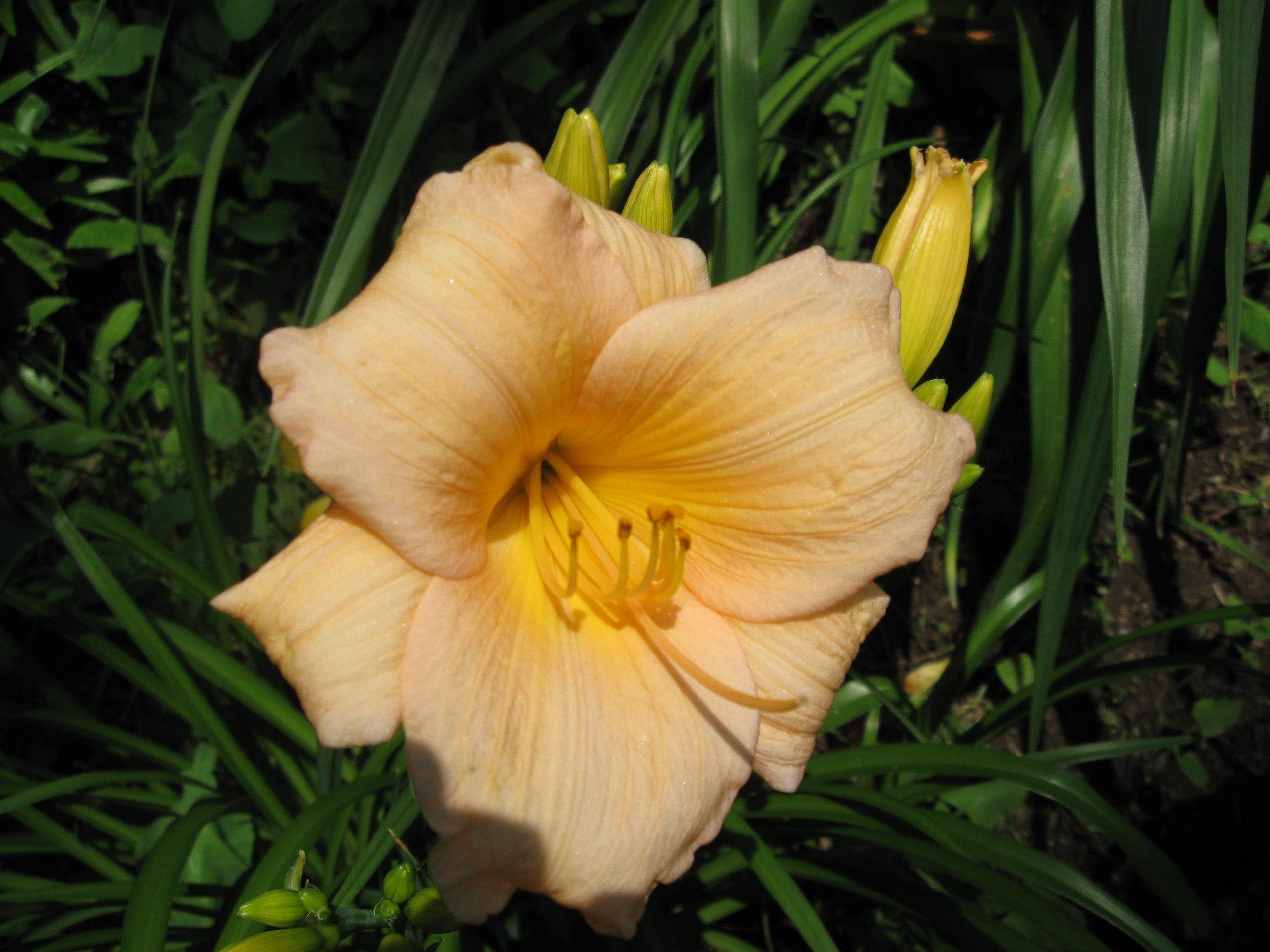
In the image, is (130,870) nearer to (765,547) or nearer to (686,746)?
(686,746)

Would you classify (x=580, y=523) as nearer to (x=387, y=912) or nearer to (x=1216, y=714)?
(x=387, y=912)

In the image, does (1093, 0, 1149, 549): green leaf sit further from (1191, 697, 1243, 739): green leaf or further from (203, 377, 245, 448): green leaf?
(203, 377, 245, 448): green leaf

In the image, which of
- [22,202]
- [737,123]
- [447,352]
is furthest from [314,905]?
[22,202]

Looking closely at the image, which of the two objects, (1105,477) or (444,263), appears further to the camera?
(1105,477)

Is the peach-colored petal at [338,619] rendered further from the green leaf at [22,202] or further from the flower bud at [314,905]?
the green leaf at [22,202]

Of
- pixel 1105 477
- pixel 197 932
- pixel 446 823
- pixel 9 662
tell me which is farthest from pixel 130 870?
pixel 1105 477

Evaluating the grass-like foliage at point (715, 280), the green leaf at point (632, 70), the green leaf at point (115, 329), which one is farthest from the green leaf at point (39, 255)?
the green leaf at point (632, 70)
